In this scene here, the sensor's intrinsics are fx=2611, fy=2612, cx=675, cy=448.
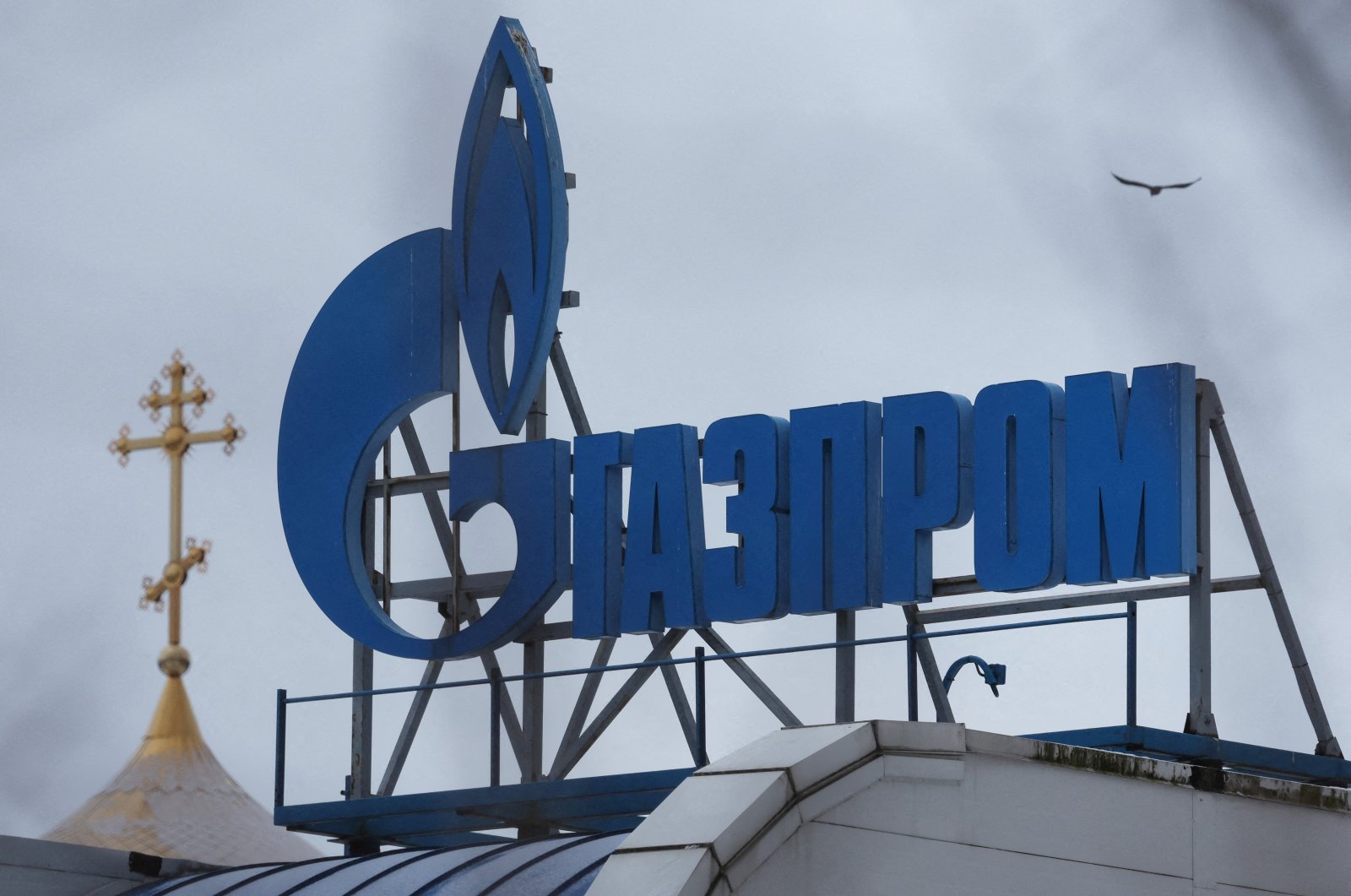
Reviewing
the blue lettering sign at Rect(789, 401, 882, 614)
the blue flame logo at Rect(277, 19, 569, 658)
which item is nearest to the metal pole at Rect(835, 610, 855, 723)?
the blue lettering sign at Rect(789, 401, 882, 614)

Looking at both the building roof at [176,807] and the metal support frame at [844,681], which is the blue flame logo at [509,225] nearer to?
the metal support frame at [844,681]

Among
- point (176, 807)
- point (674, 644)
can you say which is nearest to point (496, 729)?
point (674, 644)

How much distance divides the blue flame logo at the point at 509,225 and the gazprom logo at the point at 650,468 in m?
0.02

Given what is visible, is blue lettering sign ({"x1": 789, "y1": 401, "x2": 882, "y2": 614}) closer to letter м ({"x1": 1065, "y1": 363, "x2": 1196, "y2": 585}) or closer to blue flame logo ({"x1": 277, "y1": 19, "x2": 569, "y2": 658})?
letter м ({"x1": 1065, "y1": 363, "x2": 1196, "y2": 585})

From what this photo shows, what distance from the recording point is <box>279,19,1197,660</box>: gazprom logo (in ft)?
75.3

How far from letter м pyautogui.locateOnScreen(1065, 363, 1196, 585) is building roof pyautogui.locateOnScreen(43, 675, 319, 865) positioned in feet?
89.6

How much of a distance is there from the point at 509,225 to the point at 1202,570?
8.49 m

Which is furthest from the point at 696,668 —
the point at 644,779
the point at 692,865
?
the point at 692,865

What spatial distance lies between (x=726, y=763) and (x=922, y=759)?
50.9 inches

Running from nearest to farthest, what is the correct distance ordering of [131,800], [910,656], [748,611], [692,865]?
1. [692,865]
2. [910,656]
3. [748,611]
4. [131,800]

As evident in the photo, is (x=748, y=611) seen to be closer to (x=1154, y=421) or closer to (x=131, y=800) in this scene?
(x=1154, y=421)

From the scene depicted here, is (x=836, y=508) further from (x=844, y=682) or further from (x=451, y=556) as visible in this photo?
(x=451, y=556)

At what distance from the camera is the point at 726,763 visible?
675 inches

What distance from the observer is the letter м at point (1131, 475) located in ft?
73.3
